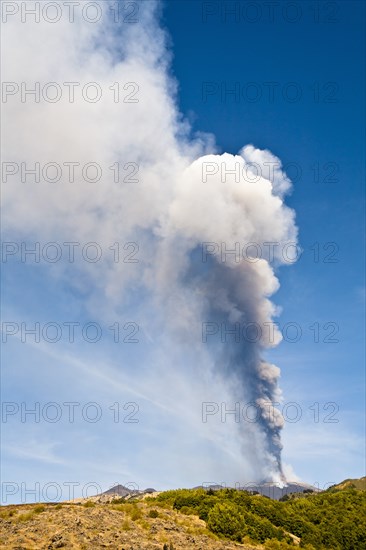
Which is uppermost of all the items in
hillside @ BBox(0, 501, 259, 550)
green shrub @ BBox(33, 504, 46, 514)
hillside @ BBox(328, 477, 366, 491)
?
green shrub @ BBox(33, 504, 46, 514)

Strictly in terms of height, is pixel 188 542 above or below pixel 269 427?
below

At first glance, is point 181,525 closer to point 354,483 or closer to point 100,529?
point 100,529

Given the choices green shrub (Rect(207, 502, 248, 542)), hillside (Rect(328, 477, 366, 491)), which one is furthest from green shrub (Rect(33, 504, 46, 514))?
hillside (Rect(328, 477, 366, 491))

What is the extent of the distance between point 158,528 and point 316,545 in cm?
1518

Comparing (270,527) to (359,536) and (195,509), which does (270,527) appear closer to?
A: (195,509)

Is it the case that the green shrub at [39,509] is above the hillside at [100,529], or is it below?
above

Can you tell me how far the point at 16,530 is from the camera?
25.1 meters

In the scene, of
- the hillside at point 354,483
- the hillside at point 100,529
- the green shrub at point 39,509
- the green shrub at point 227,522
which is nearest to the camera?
the hillside at point 100,529

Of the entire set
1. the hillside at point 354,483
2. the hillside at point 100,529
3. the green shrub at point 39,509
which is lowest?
the hillside at point 354,483

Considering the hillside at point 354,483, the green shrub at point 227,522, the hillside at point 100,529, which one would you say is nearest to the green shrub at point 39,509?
the hillside at point 100,529

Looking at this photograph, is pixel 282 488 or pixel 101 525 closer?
pixel 101 525

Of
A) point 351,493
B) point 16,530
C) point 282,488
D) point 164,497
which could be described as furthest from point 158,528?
point 282,488

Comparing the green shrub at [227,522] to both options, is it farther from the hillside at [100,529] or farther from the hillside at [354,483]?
the hillside at [354,483]

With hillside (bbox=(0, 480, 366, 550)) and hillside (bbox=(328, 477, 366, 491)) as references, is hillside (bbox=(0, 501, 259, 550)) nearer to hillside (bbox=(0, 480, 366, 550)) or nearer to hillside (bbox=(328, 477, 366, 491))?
hillside (bbox=(0, 480, 366, 550))
